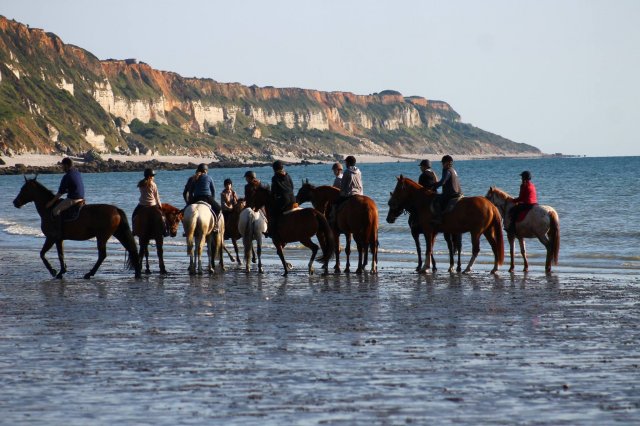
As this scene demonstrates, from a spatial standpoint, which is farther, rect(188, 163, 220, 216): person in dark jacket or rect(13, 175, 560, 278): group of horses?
rect(188, 163, 220, 216): person in dark jacket

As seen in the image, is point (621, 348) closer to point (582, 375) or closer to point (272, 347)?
point (582, 375)

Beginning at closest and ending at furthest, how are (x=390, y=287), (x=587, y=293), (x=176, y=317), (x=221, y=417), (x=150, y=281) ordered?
(x=221, y=417) < (x=176, y=317) < (x=587, y=293) < (x=390, y=287) < (x=150, y=281)

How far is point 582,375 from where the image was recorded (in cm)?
1020

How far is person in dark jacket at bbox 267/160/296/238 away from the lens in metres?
21.6

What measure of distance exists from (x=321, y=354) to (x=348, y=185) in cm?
1085

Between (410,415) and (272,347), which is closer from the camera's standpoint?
(410,415)

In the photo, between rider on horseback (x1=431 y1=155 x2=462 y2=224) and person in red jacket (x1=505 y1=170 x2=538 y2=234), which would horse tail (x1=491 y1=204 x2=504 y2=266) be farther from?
rider on horseback (x1=431 y1=155 x2=462 y2=224)

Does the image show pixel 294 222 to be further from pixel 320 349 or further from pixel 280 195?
pixel 320 349

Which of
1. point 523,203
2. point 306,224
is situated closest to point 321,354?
point 306,224

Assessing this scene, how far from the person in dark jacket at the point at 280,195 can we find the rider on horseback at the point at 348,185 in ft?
3.39

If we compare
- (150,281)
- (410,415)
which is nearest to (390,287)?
(150,281)

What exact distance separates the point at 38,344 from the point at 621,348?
653cm

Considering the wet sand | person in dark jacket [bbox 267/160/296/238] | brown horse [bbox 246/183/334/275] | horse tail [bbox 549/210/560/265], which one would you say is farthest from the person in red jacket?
person in dark jacket [bbox 267/160/296/238]

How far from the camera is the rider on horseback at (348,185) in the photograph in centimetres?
2198
